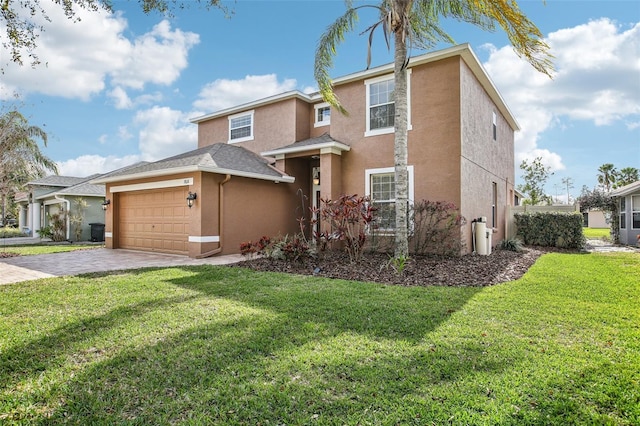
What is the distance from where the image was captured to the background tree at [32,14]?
233 inches

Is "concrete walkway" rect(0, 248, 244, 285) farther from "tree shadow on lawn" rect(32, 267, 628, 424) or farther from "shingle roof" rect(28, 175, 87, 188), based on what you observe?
"shingle roof" rect(28, 175, 87, 188)

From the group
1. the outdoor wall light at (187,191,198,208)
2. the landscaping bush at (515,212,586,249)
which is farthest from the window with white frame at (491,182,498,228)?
the outdoor wall light at (187,191,198,208)

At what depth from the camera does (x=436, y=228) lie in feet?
35.6

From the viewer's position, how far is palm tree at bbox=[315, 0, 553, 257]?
27.8 ft

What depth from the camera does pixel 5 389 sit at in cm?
306

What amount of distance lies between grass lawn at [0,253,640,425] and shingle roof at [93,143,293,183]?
243 inches

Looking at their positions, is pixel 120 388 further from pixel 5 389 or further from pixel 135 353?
pixel 5 389

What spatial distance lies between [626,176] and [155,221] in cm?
5492

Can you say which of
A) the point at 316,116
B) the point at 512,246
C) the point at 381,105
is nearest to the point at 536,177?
the point at 512,246

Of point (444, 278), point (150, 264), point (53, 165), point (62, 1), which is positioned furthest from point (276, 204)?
point (53, 165)

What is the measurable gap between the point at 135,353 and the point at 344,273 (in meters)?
5.34

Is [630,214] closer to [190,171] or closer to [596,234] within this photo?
[596,234]

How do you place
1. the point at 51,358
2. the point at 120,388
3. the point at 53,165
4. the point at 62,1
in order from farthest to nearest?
1. the point at 53,165
2. the point at 62,1
3. the point at 51,358
4. the point at 120,388

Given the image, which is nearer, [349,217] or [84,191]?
[349,217]
